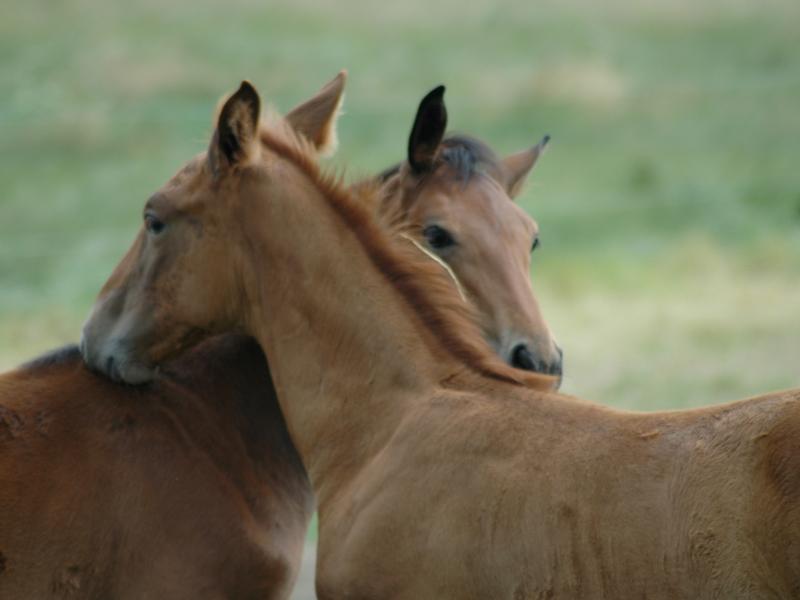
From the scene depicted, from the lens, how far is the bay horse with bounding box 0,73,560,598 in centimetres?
497

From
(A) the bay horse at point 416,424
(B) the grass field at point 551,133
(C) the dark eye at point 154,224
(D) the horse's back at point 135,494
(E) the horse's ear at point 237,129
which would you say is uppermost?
(E) the horse's ear at point 237,129

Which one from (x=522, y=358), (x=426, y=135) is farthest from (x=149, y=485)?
(x=426, y=135)

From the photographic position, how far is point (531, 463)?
439 cm

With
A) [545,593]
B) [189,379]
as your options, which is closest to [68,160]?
[189,379]

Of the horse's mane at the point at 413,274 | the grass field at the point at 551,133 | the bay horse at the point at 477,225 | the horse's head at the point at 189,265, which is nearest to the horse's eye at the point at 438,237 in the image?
the bay horse at the point at 477,225

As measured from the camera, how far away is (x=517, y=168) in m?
6.89

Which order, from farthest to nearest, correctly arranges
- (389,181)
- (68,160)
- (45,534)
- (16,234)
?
(68,160) < (16,234) < (389,181) < (45,534)

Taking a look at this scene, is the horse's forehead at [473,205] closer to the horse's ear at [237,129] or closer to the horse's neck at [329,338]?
the horse's neck at [329,338]

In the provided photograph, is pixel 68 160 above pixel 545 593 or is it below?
below

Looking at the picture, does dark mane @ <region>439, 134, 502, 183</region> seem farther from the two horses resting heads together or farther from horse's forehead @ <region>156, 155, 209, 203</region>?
horse's forehead @ <region>156, 155, 209, 203</region>

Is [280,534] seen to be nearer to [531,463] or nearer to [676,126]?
[531,463]

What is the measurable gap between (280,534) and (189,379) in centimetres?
69

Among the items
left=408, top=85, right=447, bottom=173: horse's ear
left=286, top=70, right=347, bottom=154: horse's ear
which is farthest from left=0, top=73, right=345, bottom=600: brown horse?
left=408, top=85, right=447, bottom=173: horse's ear

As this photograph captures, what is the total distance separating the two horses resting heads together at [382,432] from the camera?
400 centimetres
